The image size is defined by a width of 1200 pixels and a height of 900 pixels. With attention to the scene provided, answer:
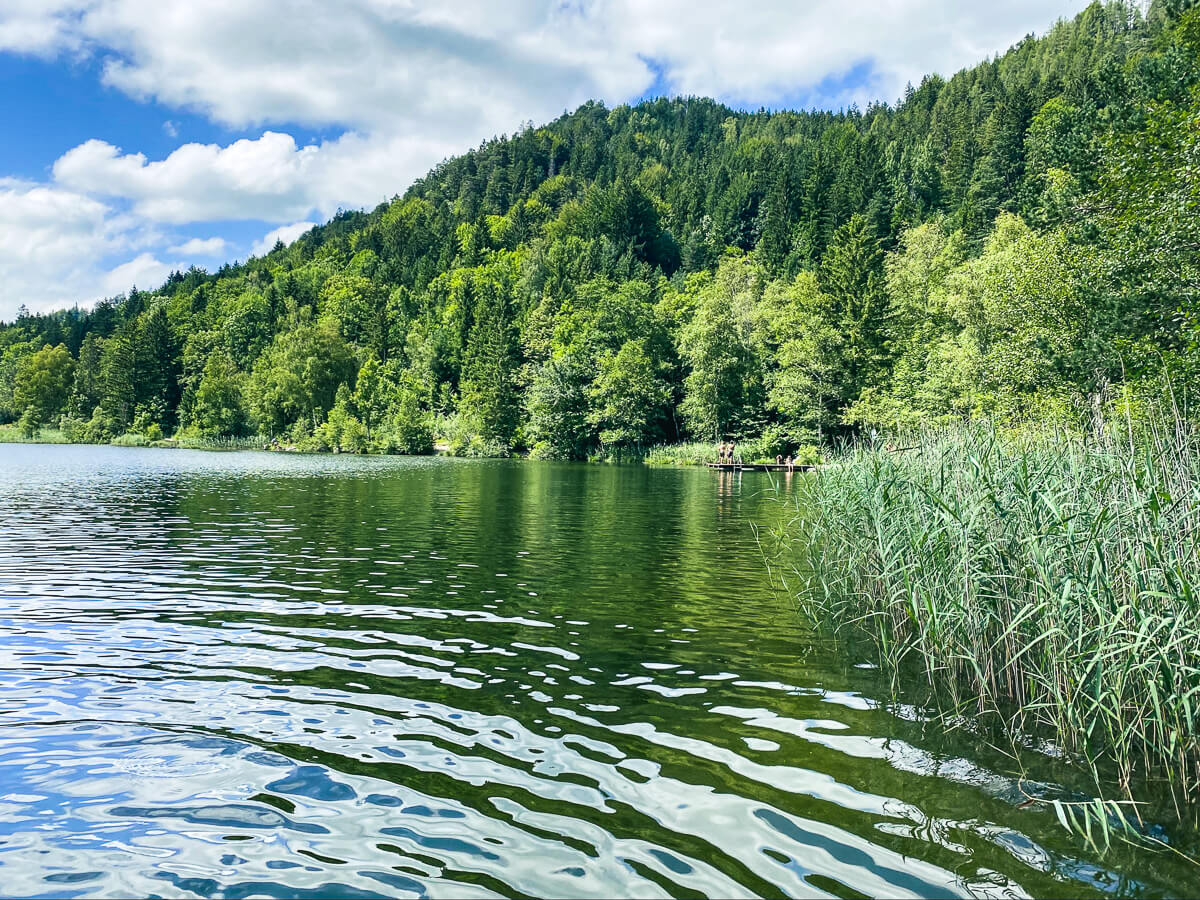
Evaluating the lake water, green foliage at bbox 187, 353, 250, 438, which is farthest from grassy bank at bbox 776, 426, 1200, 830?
green foliage at bbox 187, 353, 250, 438

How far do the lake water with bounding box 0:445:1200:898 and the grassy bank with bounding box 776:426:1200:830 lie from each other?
0.83 m

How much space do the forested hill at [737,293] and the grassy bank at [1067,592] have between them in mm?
3777

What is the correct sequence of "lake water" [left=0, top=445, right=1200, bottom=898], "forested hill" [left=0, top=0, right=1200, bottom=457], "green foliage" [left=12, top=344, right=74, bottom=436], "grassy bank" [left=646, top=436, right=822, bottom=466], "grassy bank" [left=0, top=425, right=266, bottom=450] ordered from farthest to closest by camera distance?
"green foliage" [left=12, top=344, right=74, bottom=436] < "grassy bank" [left=0, top=425, right=266, bottom=450] < "grassy bank" [left=646, top=436, right=822, bottom=466] < "forested hill" [left=0, top=0, right=1200, bottom=457] < "lake water" [left=0, top=445, right=1200, bottom=898]

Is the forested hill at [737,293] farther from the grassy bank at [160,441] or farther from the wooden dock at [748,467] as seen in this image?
the wooden dock at [748,467]

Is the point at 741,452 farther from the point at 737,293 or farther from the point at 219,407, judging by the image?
the point at 219,407

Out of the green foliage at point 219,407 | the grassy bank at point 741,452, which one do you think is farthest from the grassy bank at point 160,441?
the grassy bank at point 741,452

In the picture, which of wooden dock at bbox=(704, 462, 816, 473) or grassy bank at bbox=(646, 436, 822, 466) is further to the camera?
grassy bank at bbox=(646, 436, 822, 466)

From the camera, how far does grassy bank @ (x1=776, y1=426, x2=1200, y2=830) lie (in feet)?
18.2

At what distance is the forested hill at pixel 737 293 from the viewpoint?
29422 millimetres

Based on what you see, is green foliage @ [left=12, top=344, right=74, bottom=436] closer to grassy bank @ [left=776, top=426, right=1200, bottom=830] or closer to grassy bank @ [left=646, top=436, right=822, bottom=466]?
grassy bank @ [left=646, top=436, right=822, bottom=466]

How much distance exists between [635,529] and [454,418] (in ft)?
219

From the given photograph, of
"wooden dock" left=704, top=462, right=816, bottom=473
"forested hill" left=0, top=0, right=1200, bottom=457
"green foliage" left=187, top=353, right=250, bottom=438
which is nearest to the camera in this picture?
"forested hill" left=0, top=0, right=1200, bottom=457

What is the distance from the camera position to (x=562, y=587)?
43.1ft

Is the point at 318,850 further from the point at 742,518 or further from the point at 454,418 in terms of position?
the point at 454,418
